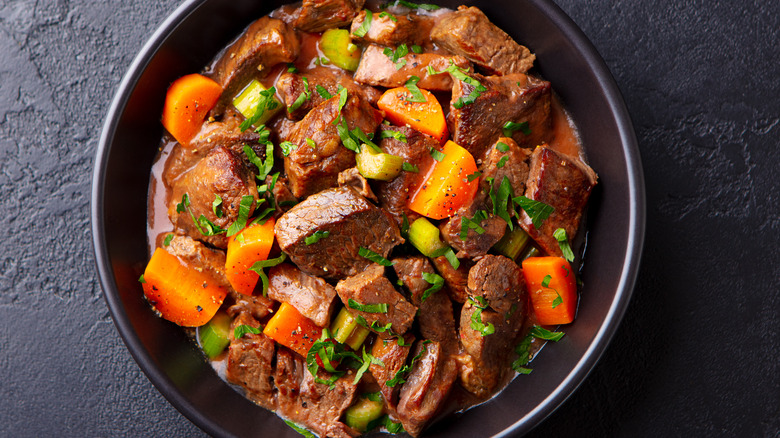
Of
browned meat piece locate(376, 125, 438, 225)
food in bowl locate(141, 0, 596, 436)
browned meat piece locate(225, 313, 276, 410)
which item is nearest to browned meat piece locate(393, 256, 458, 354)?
food in bowl locate(141, 0, 596, 436)

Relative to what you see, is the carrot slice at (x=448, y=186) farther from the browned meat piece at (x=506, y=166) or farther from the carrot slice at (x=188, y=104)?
the carrot slice at (x=188, y=104)

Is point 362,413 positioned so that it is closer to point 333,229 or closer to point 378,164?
point 333,229

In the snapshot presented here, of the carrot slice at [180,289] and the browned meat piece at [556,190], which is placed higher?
the browned meat piece at [556,190]

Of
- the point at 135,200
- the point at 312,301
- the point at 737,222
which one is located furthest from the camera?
the point at 737,222

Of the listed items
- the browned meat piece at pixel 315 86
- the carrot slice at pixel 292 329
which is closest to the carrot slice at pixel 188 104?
the browned meat piece at pixel 315 86

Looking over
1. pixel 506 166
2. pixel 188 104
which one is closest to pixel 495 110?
pixel 506 166

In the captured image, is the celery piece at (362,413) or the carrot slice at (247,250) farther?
the celery piece at (362,413)

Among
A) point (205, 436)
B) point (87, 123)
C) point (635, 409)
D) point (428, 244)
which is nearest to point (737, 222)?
point (635, 409)

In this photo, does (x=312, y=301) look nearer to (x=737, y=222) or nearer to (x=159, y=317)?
(x=159, y=317)
